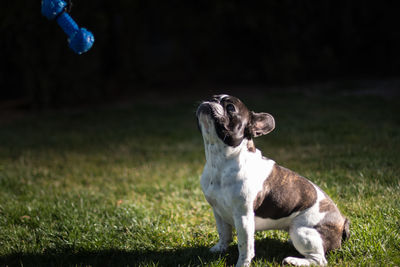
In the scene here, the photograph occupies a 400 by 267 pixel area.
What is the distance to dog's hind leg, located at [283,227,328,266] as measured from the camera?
295 cm

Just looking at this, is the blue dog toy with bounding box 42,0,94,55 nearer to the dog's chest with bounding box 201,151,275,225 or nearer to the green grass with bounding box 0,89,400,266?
the dog's chest with bounding box 201,151,275,225

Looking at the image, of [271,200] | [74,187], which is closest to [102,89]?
[74,187]

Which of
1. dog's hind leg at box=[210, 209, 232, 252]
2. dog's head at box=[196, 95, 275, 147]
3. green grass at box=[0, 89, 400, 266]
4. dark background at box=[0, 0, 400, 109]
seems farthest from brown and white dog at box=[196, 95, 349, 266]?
dark background at box=[0, 0, 400, 109]

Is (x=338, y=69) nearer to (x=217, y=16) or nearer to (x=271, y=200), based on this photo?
(x=217, y=16)

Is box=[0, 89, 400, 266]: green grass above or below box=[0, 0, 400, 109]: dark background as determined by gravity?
below

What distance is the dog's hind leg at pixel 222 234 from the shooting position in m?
3.24

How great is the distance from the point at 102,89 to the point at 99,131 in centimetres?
412

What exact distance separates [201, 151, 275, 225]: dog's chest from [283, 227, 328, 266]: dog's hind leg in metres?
0.45

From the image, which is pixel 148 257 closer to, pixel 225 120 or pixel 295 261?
pixel 295 261

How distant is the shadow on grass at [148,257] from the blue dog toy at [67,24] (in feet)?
5.70

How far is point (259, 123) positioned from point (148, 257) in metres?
1.45

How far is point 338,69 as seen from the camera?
13508 millimetres

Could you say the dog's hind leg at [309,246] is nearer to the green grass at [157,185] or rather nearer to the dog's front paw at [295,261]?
the dog's front paw at [295,261]

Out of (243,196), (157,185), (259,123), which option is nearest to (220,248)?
(243,196)
